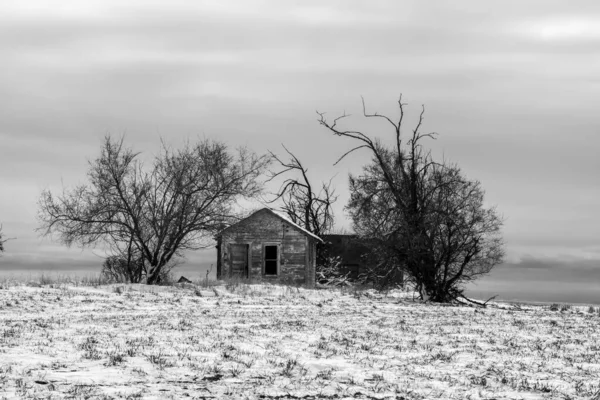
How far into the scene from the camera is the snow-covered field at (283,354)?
8.65 metres

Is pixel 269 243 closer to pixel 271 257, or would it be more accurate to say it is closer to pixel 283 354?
pixel 271 257

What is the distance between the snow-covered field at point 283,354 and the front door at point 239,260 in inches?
668

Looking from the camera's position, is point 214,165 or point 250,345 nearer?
point 250,345

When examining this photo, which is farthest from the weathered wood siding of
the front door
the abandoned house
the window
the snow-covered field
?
the snow-covered field

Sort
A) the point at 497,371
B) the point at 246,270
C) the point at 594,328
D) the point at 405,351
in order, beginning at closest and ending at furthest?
the point at 497,371 < the point at 405,351 < the point at 594,328 < the point at 246,270

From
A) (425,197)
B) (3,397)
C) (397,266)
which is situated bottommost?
(3,397)

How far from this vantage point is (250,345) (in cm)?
1270

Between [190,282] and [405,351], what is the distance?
74.9 ft

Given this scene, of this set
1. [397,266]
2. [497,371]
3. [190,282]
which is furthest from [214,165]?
[497,371]

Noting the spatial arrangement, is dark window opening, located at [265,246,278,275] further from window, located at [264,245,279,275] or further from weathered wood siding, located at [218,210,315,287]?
weathered wood siding, located at [218,210,315,287]

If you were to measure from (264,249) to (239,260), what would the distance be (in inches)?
55.2

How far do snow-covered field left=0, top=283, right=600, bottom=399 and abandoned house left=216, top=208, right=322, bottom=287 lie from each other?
1703 cm

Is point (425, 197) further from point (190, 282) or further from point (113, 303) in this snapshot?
point (113, 303)

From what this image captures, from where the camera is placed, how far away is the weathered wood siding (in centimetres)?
3944
